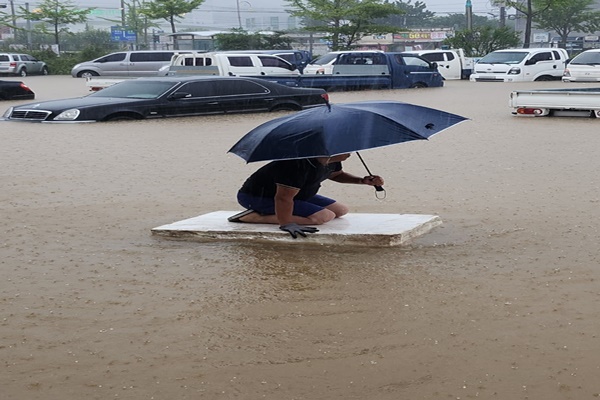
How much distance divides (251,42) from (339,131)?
5262cm

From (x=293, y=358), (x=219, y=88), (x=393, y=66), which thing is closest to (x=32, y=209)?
(x=293, y=358)

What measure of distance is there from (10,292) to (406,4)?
113992mm

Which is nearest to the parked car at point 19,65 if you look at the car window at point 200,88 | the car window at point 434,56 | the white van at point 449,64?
the white van at point 449,64

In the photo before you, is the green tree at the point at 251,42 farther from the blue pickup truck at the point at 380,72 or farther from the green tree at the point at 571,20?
the blue pickup truck at the point at 380,72

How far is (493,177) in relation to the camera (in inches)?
466

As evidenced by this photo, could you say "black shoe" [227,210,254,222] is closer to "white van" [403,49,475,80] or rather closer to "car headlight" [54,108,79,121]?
"car headlight" [54,108,79,121]

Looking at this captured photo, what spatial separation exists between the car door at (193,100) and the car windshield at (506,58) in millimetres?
19515

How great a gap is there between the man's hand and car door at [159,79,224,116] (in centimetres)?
1262

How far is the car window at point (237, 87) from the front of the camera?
69.3 ft

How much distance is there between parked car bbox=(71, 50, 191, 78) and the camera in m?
44.3

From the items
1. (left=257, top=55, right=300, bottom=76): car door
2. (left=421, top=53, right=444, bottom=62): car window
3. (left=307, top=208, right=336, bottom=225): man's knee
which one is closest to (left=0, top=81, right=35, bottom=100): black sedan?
(left=257, top=55, right=300, bottom=76): car door

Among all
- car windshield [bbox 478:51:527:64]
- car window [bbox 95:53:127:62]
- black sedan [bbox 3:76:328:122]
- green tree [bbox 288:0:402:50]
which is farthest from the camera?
green tree [bbox 288:0:402:50]

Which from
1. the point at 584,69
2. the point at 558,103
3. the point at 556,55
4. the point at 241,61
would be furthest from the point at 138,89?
the point at 556,55

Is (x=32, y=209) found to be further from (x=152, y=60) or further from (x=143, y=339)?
(x=152, y=60)
